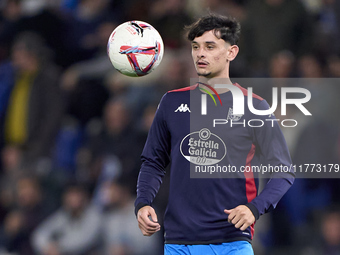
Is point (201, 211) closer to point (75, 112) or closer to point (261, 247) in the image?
point (261, 247)

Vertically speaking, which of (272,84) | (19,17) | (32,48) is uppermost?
(19,17)

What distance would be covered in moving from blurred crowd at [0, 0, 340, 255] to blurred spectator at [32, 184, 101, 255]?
1cm

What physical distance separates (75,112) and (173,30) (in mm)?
1922

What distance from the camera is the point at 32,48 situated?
358 inches

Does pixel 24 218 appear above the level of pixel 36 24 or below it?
below

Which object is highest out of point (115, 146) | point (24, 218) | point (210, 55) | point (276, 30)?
point (276, 30)

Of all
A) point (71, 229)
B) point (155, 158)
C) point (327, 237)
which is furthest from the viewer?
point (71, 229)

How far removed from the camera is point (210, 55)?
161 inches

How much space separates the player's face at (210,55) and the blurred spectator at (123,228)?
3.58 m

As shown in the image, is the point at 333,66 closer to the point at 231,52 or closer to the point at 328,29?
the point at 328,29

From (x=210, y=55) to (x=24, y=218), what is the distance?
4.97 meters

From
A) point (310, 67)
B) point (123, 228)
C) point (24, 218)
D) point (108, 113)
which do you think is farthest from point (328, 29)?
point (24, 218)

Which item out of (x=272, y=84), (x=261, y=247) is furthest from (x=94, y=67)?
(x=261, y=247)

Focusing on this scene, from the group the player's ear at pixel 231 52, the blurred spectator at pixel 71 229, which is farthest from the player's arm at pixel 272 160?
the blurred spectator at pixel 71 229
